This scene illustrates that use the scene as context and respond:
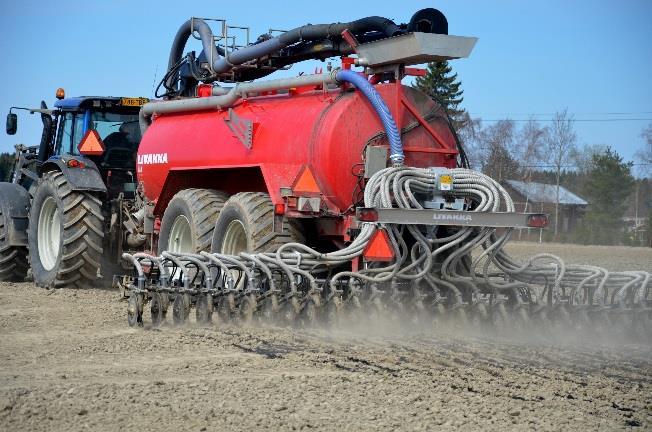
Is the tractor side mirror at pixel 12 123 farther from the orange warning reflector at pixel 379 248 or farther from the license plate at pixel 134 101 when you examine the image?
the orange warning reflector at pixel 379 248

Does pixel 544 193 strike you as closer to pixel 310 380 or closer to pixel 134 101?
pixel 134 101

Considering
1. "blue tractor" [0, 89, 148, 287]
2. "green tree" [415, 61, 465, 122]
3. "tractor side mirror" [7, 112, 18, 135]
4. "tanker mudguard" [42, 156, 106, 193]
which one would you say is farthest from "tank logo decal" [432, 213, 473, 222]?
"green tree" [415, 61, 465, 122]

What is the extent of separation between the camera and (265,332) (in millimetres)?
7609

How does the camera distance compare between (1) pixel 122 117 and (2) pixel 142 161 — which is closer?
(2) pixel 142 161

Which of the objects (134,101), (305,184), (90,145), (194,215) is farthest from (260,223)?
(134,101)

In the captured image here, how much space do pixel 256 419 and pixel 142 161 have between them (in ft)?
24.6

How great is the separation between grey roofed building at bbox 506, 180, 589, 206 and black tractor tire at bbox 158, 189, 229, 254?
143ft

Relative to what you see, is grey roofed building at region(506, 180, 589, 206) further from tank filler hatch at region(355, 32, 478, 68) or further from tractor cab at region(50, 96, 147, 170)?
tank filler hatch at region(355, 32, 478, 68)

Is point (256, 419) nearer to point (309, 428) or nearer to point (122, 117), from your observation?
point (309, 428)

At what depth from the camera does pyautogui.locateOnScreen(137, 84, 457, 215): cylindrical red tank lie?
876cm

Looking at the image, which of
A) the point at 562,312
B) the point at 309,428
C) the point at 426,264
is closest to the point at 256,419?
the point at 309,428

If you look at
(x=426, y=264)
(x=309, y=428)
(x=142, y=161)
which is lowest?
(x=309, y=428)

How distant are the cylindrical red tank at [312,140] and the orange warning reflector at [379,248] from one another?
0.89 meters

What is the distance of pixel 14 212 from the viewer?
13000mm
